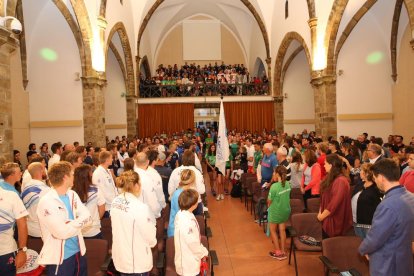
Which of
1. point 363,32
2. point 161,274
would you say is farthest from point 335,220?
point 363,32

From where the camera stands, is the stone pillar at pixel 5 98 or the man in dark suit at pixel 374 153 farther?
the stone pillar at pixel 5 98

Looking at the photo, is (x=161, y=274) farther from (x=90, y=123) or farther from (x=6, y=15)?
(x=90, y=123)

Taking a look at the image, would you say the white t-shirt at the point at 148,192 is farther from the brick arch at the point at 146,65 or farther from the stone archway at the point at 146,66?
the stone archway at the point at 146,66

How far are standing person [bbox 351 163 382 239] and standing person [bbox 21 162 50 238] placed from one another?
11.5 feet

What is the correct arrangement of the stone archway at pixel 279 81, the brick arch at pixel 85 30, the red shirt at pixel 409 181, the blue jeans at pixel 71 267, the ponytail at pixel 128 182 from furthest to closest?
the stone archway at pixel 279 81
the brick arch at pixel 85 30
the red shirt at pixel 409 181
the ponytail at pixel 128 182
the blue jeans at pixel 71 267

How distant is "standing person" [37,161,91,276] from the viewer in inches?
116

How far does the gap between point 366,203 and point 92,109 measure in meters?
9.86

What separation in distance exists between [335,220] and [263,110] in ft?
52.2

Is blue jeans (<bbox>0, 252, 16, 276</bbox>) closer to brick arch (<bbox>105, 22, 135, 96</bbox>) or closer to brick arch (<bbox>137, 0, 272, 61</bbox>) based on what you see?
brick arch (<bbox>105, 22, 135, 96</bbox>)

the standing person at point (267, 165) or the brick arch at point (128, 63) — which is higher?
the brick arch at point (128, 63)

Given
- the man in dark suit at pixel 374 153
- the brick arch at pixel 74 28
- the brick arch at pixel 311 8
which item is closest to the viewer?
the man in dark suit at pixel 374 153

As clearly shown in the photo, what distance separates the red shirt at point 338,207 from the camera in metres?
4.19

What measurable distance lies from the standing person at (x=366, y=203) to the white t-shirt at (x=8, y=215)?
3.45 meters

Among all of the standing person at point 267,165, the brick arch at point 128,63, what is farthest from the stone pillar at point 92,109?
the standing person at point 267,165
